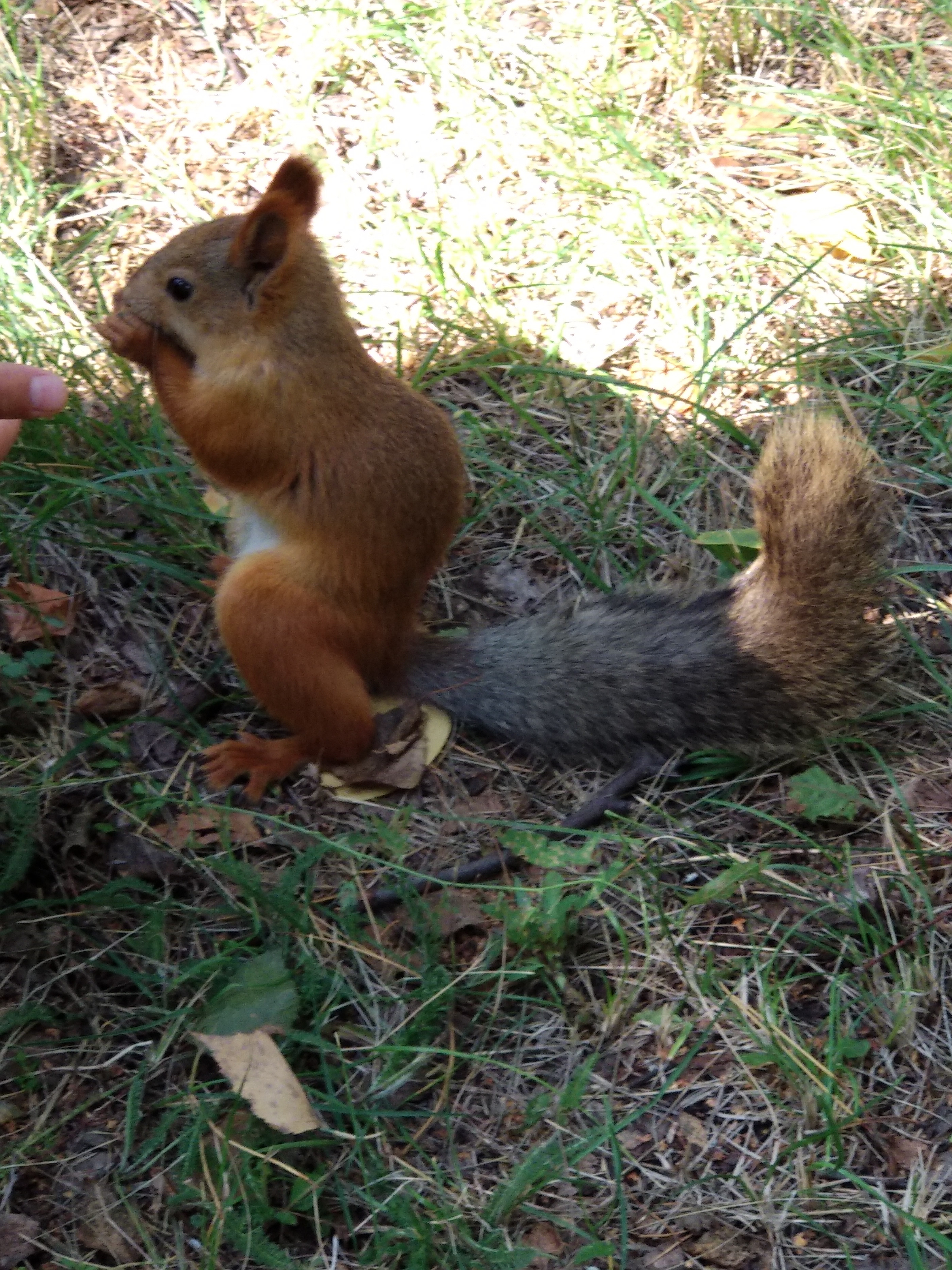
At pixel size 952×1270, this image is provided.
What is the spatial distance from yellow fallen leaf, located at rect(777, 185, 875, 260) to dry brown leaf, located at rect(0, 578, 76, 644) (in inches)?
84.6

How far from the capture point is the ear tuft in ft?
7.84

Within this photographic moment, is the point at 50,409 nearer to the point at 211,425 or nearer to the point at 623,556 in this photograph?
the point at 211,425

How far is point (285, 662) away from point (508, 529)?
0.80 m

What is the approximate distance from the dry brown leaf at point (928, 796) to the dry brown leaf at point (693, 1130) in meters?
0.71

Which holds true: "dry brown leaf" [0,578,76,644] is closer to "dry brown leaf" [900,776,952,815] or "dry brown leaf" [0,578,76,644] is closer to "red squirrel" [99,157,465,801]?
"red squirrel" [99,157,465,801]

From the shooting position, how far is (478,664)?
102 inches

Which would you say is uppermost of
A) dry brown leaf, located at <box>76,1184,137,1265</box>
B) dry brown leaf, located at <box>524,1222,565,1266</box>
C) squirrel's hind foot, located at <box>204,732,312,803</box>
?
squirrel's hind foot, located at <box>204,732,312,803</box>

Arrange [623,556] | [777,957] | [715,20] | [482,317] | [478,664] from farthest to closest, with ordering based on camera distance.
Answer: [715,20], [482,317], [623,556], [478,664], [777,957]

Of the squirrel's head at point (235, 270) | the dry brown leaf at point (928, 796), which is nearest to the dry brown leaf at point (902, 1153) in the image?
the dry brown leaf at point (928, 796)

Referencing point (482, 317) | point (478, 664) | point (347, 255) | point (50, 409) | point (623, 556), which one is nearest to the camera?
point (50, 409)

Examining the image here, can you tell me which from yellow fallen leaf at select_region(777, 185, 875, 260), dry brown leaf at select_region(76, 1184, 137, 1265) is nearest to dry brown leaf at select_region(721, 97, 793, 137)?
yellow fallen leaf at select_region(777, 185, 875, 260)

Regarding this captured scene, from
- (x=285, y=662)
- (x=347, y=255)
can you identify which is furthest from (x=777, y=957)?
(x=347, y=255)

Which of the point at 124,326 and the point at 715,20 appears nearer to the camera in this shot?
the point at 124,326

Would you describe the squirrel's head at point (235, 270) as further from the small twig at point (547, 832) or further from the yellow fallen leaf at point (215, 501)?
the small twig at point (547, 832)
